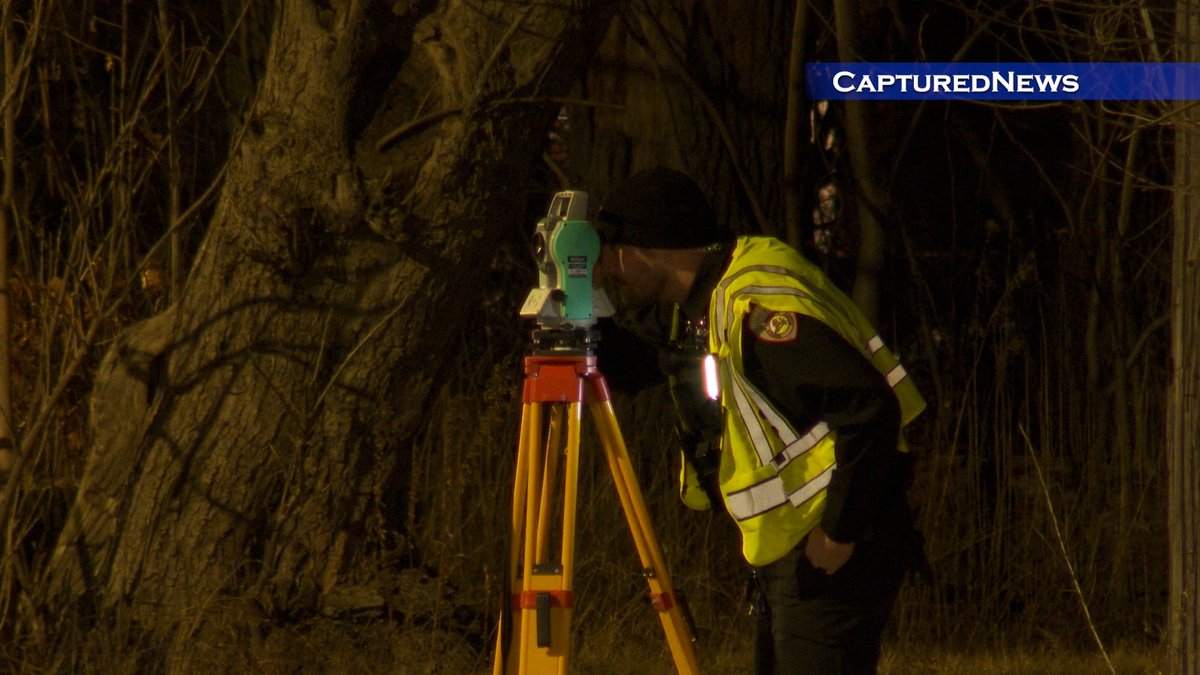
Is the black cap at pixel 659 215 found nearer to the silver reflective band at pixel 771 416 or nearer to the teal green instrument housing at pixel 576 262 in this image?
the teal green instrument housing at pixel 576 262

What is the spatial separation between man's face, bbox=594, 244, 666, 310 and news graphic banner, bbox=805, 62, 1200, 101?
3.03 m

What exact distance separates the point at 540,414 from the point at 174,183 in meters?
2.50

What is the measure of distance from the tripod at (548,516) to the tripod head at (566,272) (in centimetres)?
5

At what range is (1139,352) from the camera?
7.73m

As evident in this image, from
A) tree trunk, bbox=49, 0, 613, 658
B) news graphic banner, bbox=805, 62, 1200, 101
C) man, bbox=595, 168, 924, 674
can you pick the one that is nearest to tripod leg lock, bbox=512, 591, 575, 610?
man, bbox=595, 168, 924, 674

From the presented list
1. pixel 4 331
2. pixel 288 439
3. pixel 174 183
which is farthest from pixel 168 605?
pixel 174 183

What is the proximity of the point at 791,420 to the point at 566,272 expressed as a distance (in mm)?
558

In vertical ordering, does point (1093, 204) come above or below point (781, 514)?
above

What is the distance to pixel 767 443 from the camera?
306cm

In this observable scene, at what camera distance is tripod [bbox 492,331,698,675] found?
330cm

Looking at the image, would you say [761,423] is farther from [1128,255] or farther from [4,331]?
[1128,255]

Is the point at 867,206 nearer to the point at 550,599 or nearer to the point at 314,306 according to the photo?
the point at 314,306

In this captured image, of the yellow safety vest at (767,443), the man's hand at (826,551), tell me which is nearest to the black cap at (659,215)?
the yellow safety vest at (767,443)

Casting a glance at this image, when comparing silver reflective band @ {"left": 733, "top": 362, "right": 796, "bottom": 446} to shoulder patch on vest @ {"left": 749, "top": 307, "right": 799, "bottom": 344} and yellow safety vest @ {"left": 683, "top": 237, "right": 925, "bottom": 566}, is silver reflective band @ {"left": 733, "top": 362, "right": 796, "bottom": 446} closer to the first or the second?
yellow safety vest @ {"left": 683, "top": 237, "right": 925, "bottom": 566}
